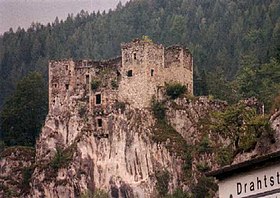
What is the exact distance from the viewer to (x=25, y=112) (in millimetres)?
106812

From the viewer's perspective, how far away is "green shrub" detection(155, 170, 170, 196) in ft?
278

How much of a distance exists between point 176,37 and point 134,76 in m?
51.1

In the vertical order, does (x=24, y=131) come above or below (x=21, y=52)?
below

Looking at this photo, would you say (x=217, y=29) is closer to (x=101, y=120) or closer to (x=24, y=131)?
(x=24, y=131)

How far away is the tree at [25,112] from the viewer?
10362 cm

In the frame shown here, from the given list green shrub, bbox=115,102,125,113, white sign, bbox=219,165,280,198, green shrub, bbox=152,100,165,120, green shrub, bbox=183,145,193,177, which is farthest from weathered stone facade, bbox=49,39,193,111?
white sign, bbox=219,165,280,198

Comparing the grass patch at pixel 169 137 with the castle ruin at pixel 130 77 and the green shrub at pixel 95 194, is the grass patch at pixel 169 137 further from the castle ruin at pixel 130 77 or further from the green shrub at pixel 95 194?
the green shrub at pixel 95 194

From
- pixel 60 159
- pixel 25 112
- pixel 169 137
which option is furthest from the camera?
pixel 25 112

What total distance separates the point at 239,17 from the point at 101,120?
60.9 meters

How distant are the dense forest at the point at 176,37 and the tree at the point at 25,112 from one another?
1160 millimetres

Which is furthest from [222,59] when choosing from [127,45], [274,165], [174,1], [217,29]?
[274,165]

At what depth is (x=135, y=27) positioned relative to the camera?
14350 cm

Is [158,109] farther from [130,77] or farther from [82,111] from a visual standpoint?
[82,111]

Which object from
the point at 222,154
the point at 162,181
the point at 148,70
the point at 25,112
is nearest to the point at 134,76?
the point at 148,70
